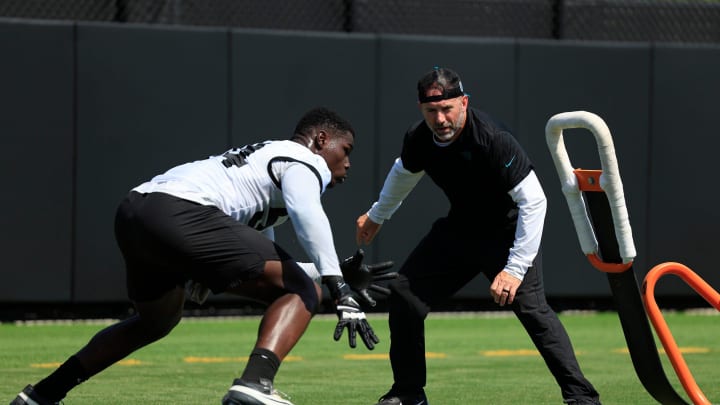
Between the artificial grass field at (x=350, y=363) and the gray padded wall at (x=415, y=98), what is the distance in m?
1.03

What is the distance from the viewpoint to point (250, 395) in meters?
5.74

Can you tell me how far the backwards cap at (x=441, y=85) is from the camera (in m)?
7.06

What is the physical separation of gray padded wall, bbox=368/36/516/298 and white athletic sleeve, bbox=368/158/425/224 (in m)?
6.77

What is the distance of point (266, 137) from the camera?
47.2 feet

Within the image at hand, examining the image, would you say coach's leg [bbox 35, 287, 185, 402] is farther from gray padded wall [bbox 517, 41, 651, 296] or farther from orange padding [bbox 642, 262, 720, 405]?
gray padded wall [bbox 517, 41, 651, 296]

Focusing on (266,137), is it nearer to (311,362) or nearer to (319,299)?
(311,362)

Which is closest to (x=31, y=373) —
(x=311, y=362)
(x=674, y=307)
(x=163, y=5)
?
(x=311, y=362)

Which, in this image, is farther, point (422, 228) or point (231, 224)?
point (422, 228)

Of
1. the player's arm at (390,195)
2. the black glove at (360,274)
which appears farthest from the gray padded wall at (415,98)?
the black glove at (360,274)

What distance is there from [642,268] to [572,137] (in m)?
1.81

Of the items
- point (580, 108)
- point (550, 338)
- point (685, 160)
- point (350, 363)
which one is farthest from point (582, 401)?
point (685, 160)

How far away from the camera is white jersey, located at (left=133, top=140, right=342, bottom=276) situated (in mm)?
6086

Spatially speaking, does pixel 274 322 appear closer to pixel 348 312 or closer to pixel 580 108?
pixel 348 312

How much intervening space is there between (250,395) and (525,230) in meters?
2.04
